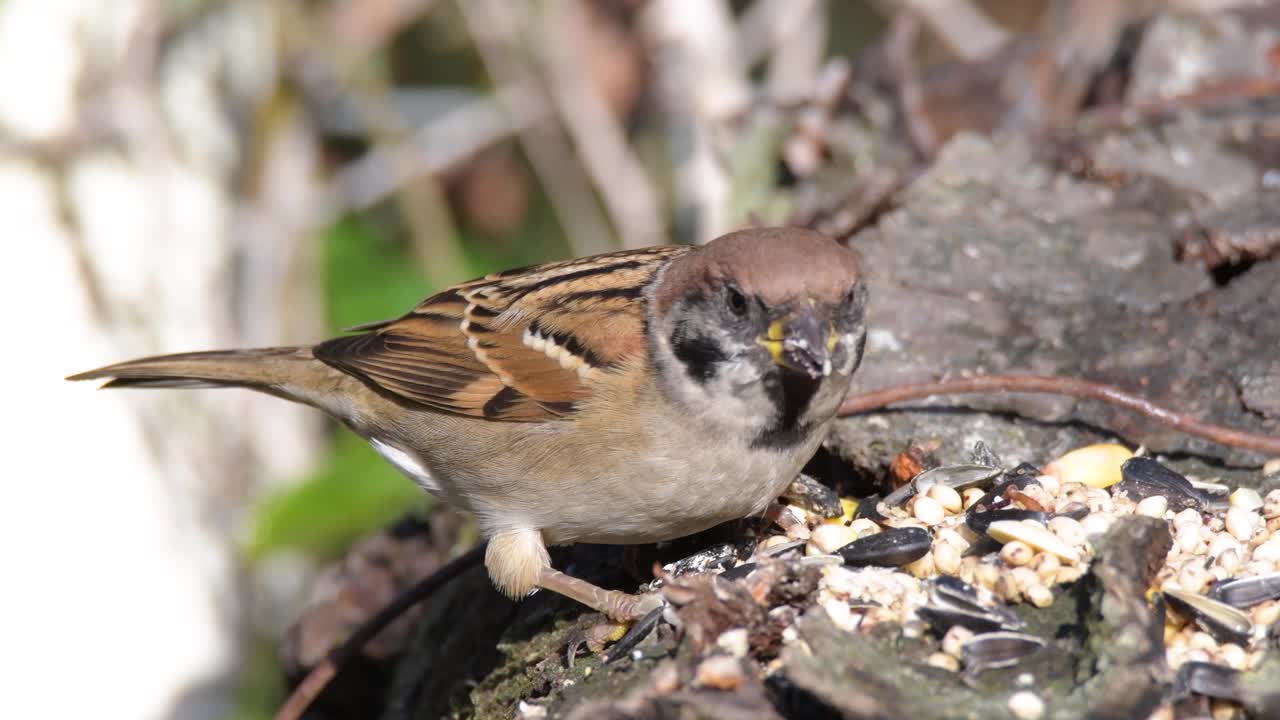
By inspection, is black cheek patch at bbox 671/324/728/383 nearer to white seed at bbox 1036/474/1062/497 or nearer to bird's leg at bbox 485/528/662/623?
bird's leg at bbox 485/528/662/623

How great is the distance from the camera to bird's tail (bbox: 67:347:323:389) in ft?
10.3

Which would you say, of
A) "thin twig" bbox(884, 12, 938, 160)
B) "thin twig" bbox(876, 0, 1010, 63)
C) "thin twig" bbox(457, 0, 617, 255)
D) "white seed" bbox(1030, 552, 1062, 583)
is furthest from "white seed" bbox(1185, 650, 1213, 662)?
"thin twig" bbox(457, 0, 617, 255)

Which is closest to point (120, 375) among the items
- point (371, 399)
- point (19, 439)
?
point (371, 399)

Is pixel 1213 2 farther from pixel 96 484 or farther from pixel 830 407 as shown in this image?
pixel 96 484

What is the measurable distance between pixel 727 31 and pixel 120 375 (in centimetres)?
279

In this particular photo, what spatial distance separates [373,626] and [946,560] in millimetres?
1322

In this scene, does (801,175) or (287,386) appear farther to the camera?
(801,175)

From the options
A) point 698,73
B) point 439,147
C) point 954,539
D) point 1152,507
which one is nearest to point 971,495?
point 954,539

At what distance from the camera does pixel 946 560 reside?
219cm

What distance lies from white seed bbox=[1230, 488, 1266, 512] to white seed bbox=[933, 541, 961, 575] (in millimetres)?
519

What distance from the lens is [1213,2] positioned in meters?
4.99

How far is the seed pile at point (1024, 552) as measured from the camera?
197 cm

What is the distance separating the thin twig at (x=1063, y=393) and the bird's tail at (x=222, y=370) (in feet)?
4.21

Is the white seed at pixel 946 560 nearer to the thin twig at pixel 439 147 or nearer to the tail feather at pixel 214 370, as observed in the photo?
the tail feather at pixel 214 370
